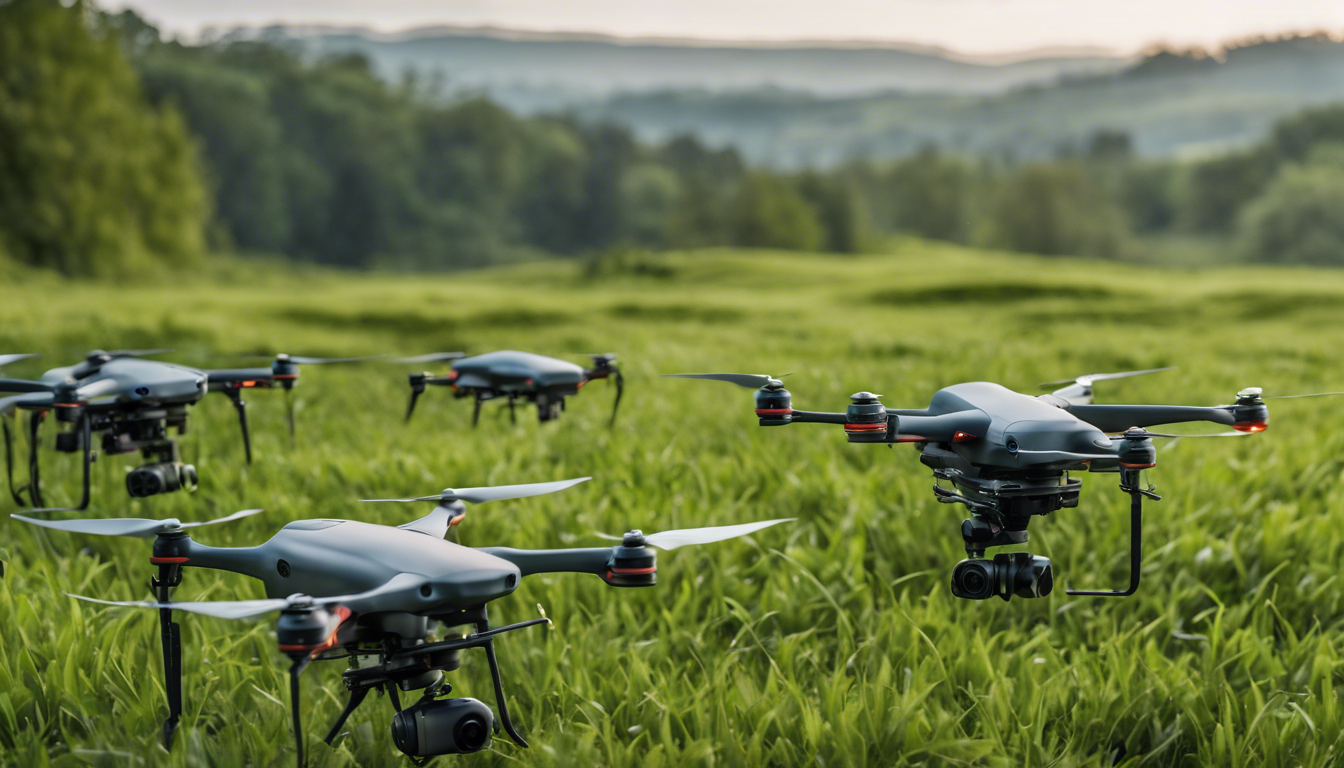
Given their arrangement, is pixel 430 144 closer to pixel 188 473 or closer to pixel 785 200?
pixel 785 200

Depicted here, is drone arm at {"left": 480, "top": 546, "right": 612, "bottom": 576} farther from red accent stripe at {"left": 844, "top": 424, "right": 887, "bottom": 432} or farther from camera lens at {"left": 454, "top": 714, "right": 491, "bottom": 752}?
red accent stripe at {"left": 844, "top": 424, "right": 887, "bottom": 432}

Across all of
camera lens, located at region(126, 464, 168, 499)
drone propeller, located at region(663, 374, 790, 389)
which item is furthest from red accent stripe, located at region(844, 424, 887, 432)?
camera lens, located at region(126, 464, 168, 499)

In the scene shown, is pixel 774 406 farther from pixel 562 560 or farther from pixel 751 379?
pixel 562 560

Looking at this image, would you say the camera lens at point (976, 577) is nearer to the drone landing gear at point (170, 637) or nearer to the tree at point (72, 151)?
the drone landing gear at point (170, 637)

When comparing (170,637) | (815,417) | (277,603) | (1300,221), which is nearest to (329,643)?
(277,603)

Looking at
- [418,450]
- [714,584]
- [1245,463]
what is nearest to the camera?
[714,584]

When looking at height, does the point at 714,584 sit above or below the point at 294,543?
below

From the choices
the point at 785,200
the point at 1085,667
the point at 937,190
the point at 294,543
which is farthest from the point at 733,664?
the point at 937,190

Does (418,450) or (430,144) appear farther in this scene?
(430,144)
